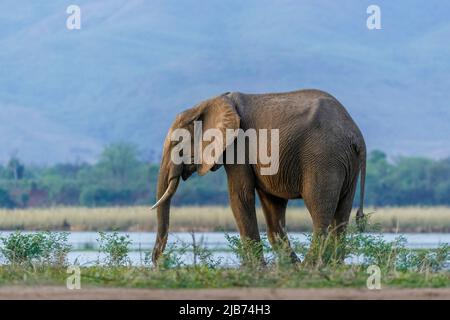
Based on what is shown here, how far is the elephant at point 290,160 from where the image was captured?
16031 mm

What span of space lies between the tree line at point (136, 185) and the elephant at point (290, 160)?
46795 mm

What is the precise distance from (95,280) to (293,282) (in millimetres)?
2116

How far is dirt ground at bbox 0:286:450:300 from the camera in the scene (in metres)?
13.2

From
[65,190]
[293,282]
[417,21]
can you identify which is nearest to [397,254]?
[293,282]

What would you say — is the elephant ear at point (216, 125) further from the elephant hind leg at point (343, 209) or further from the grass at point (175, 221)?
the grass at point (175, 221)

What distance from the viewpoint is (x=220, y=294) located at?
13336mm

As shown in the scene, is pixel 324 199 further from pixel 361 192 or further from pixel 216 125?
pixel 216 125

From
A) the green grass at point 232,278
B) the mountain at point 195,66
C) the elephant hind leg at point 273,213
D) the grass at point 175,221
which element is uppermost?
the mountain at point 195,66

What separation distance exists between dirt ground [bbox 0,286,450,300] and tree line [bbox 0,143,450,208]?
49.9 meters

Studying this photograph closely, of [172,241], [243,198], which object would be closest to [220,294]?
[243,198]

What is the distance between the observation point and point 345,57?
150 m

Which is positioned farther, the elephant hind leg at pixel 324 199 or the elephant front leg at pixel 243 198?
the elephant front leg at pixel 243 198

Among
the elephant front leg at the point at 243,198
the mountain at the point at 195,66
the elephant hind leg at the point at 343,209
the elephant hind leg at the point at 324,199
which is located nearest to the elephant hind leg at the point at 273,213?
the elephant front leg at the point at 243,198
